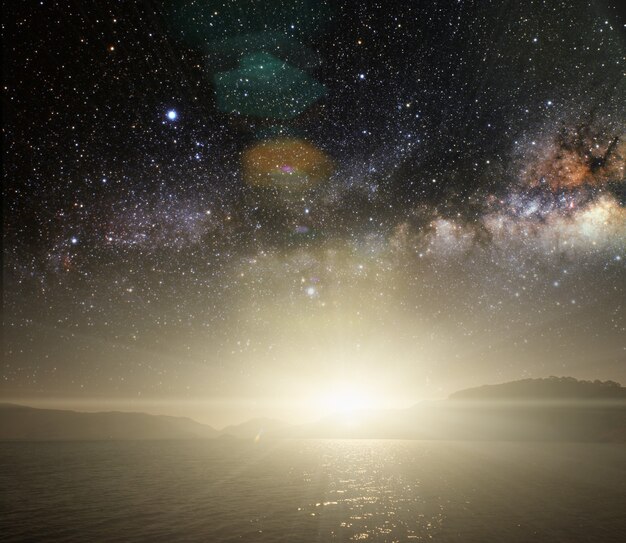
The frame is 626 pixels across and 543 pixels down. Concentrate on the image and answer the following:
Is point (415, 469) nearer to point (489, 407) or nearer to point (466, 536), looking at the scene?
point (466, 536)

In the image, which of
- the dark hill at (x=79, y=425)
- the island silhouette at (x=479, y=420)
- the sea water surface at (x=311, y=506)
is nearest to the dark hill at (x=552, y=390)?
the island silhouette at (x=479, y=420)

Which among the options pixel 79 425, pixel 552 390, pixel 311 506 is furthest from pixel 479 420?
pixel 79 425

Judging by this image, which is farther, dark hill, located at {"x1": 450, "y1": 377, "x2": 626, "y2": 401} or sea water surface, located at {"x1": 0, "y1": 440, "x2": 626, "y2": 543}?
dark hill, located at {"x1": 450, "y1": 377, "x2": 626, "y2": 401}

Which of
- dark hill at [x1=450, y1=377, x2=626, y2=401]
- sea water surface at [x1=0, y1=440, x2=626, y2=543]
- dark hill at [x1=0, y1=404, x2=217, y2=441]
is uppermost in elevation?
sea water surface at [x1=0, y1=440, x2=626, y2=543]

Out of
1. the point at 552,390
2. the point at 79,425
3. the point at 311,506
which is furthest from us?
the point at 79,425

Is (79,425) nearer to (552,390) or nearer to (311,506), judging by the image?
(311,506)

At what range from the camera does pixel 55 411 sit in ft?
601

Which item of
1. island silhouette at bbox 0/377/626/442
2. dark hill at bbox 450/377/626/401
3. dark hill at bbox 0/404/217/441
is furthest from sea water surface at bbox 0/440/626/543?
dark hill at bbox 0/404/217/441

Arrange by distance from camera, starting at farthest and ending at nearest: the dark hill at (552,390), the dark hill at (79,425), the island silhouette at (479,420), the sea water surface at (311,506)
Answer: the dark hill at (79,425), the dark hill at (552,390), the island silhouette at (479,420), the sea water surface at (311,506)

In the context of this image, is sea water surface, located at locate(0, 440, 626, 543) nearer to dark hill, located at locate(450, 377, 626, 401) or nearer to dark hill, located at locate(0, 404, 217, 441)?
dark hill, located at locate(450, 377, 626, 401)

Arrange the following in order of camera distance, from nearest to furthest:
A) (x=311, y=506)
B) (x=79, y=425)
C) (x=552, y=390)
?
(x=311, y=506), (x=552, y=390), (x=79, y=425)

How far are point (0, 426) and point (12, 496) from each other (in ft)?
580

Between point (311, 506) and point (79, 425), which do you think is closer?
point (311, 506)

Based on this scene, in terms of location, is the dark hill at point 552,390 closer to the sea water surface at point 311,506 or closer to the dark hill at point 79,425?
the sea water surface at point 311,506
